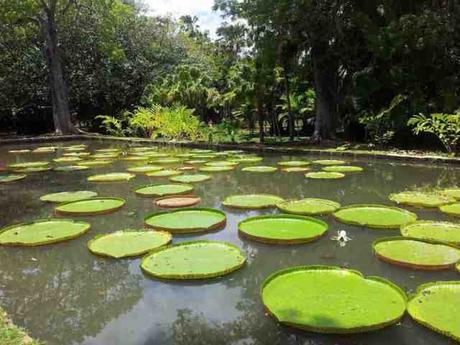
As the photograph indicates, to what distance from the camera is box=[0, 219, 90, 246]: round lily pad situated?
463cm

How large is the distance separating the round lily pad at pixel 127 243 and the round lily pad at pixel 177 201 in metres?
1.23

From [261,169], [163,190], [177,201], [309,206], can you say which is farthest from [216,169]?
[309,206]

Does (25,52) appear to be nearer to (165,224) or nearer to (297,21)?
(297,21)

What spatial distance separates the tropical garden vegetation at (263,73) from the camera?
10.6 metres

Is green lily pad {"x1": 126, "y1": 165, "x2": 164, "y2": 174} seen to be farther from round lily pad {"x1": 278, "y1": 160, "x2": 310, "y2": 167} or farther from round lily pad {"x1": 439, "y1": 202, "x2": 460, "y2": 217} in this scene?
round lily pad {"x1": 439, "y1": 202, "x2": 460, "y2": 217}

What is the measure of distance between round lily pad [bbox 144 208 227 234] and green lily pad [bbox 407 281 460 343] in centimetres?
240

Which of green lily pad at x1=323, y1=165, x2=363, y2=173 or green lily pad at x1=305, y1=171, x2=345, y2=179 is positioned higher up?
green lily pad at x1=323, y1=165, x2=363, y2=173

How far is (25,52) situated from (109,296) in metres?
17.6

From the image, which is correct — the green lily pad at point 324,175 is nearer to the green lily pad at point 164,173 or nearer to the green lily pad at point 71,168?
the green lily pad at point 164,173

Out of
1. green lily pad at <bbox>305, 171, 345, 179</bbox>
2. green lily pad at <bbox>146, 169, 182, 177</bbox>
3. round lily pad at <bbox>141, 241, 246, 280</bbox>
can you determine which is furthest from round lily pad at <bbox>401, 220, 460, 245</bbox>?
green lily pad at <bbox>146, 169, 182, 177</bbox>

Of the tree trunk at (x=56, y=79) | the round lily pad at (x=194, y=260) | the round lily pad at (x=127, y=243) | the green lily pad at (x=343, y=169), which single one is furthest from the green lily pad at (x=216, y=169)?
the tree trunk at (x=56, y=79)

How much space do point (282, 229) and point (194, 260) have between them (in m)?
1.17

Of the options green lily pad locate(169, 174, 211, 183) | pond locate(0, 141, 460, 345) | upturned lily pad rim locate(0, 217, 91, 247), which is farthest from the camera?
green lily pad locate(169, 174, 211, 183)

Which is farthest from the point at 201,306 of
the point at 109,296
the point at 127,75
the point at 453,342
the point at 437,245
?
the point at 127,75
